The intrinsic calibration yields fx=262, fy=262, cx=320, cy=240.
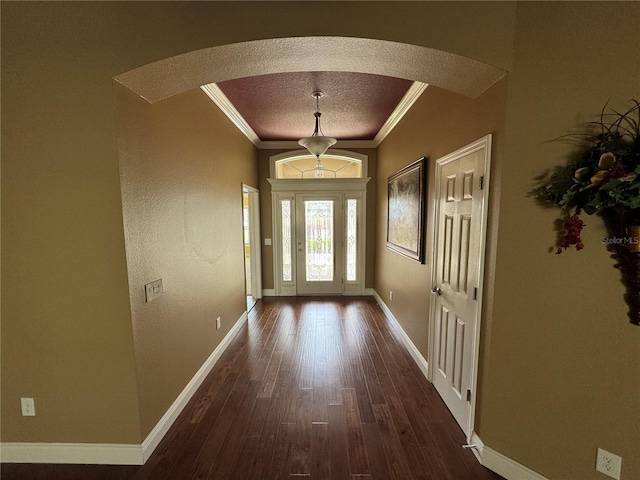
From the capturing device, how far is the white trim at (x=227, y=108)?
103 inches

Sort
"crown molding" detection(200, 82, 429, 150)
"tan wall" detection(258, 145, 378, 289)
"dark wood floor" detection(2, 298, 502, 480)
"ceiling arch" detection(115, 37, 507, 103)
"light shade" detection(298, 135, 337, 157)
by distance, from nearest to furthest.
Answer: "ceiling arch" detection(115, 37, 507, 103), "dark wood floor" detection(2, 298, 502, 480), "crown molding" detection(200, 82, 429, 150), "light shade" detection(298, 135, 337, 157), "tan wall" detection(258, 145, 378, 289)

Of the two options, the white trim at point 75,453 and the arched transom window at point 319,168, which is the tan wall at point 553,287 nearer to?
the white trim at point 75,453

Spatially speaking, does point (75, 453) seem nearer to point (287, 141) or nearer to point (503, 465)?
point (503, 465)

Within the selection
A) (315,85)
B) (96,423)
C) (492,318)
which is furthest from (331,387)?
(315,85)

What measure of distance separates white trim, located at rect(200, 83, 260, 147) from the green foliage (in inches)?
102

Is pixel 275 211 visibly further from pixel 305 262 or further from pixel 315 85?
pixel 315 85

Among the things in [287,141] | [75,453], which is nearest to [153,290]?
[75,453]

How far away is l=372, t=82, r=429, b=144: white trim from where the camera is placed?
2588 mm

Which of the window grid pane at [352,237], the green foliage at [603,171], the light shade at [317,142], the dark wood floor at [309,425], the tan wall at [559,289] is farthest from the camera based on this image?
the window grid pane at [352,237]

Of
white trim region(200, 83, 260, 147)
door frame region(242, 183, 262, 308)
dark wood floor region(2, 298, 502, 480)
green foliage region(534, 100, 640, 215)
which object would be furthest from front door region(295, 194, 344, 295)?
green foliage region(534, 100, 640, 215)

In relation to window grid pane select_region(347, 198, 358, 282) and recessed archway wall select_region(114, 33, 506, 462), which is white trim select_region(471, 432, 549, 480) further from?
window grid pane select_region(347, 198, 358, 282)

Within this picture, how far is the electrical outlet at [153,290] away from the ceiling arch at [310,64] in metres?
1.21

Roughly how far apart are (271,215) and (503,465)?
430cm

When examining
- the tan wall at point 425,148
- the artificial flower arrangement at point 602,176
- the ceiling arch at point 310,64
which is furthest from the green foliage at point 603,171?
the ceiling arch at point 310,64
